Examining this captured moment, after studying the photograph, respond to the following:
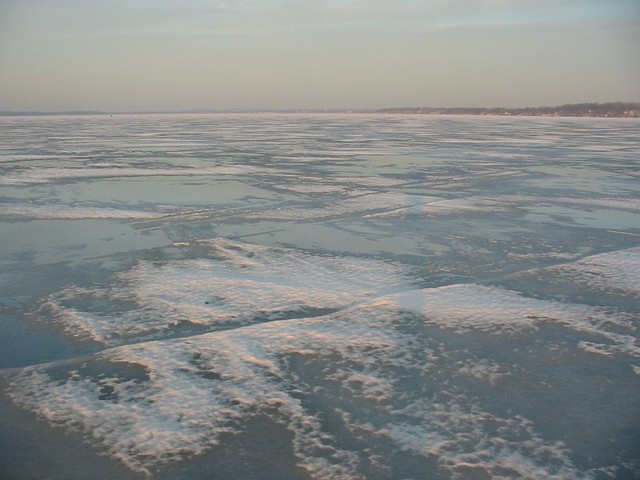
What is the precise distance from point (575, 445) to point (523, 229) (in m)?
4.13

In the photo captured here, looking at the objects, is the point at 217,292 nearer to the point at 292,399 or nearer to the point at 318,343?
the point at 318,343

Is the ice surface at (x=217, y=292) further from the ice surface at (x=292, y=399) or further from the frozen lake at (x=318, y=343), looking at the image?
the ice surface at (x=292, y=399)

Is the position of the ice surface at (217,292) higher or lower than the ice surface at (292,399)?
higher

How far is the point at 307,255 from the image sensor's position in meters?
4.83

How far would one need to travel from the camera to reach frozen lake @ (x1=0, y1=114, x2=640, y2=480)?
6.79 ft

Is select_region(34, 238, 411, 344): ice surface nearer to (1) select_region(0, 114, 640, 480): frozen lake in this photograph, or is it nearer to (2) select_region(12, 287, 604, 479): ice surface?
(1) select_region(0, 114, 640, 480): frozen lake

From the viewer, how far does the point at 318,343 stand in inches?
119

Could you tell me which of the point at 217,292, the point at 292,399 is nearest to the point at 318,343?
the point at 292,399

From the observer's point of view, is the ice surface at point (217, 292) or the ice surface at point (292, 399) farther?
the ice surface at point (217, 292)

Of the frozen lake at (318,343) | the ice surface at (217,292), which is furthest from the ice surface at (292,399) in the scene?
the ice surface at (217,292)

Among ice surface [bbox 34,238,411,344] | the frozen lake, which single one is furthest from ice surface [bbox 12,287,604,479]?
ice surface [bbox 34,238,411,344]

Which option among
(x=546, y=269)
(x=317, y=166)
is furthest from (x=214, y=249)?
(x=317, y=166)

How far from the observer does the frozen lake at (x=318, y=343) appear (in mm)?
2070

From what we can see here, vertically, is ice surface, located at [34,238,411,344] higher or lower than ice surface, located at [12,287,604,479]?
higher
